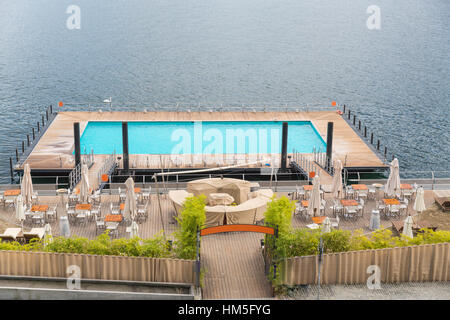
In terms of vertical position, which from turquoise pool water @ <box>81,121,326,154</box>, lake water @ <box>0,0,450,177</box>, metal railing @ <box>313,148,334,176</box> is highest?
lake water @ <box>0,0,450,177</box>

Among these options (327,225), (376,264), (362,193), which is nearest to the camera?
(376,264)

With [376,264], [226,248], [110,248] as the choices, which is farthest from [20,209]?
[376,264]

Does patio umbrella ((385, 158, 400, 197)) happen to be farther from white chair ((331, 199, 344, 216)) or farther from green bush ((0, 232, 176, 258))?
green bush ((0, 232, 176, 258))

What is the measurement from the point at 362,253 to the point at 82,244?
11.2 m

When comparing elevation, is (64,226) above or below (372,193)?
below

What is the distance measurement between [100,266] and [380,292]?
35.8ft

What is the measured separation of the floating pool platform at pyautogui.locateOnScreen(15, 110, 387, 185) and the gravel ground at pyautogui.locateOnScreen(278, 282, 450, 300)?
51.8 feet

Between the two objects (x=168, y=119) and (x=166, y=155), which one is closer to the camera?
(x=166, y=155)

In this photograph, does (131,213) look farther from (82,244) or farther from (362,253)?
(362,253)

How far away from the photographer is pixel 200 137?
51.9 metres

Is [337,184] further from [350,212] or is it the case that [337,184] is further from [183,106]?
[183,106]

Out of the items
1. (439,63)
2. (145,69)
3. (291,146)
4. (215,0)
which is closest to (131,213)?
(291,146)

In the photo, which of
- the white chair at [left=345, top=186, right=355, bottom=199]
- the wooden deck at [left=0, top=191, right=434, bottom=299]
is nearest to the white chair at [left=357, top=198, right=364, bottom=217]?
the wooden deck at [left=0, top=191, right=434, bottom=299]

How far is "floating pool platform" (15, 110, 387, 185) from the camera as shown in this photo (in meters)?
45.2
